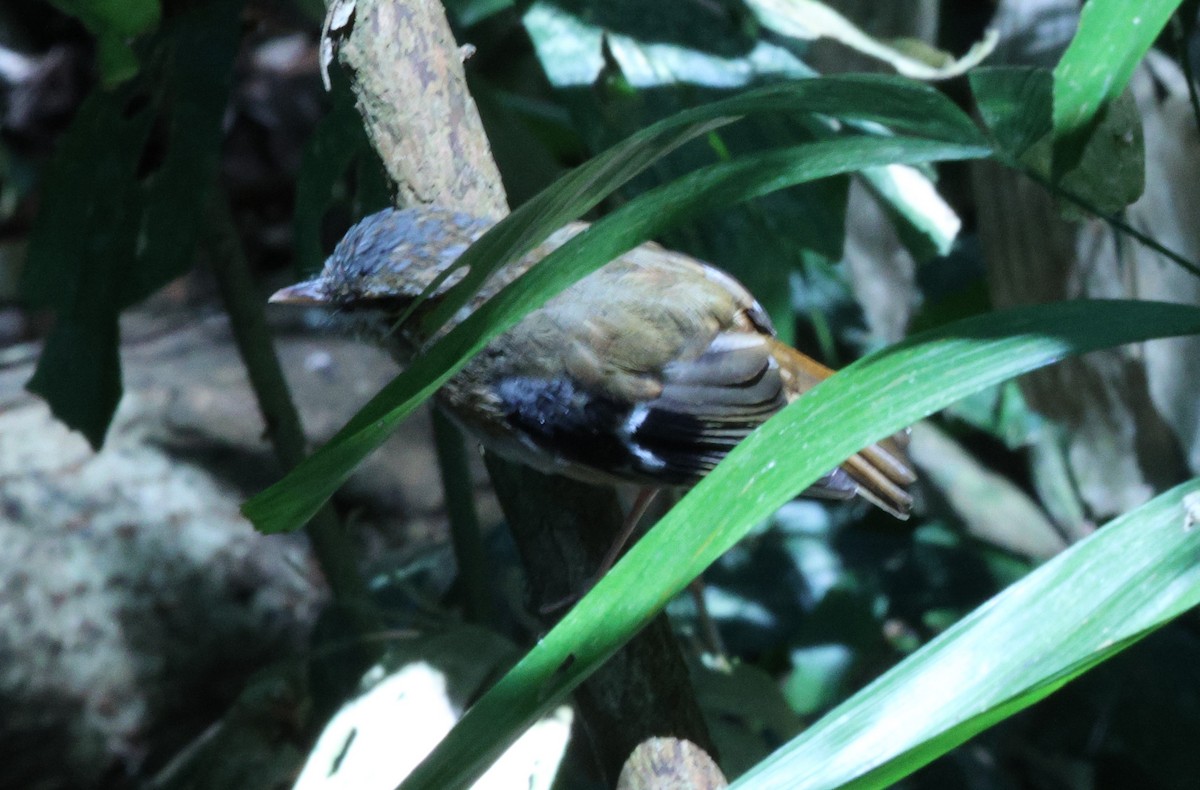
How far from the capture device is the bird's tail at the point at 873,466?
1625mm

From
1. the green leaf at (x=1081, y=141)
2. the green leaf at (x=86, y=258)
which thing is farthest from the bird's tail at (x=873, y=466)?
the green leaf at (x=86, y=258)

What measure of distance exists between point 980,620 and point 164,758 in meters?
2.55

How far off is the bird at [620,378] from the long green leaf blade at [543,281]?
23.6 inches

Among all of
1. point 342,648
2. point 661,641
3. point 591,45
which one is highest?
point 591,45

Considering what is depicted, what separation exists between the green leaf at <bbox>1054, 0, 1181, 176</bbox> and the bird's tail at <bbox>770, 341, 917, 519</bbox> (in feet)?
2.23

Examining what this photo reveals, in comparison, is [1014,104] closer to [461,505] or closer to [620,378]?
[620,378]

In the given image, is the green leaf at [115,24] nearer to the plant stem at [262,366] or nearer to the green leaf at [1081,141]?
the plant stem at [262,366]

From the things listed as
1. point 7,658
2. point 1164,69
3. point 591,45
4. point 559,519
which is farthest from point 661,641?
point 7,658

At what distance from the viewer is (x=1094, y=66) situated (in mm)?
976

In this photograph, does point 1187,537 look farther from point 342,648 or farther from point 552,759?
point 342,648

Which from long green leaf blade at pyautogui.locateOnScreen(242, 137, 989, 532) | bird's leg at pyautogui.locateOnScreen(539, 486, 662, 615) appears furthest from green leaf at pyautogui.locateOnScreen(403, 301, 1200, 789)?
bird's leg at pyautogui.locateOnScreen(539, 486, 662, 615)

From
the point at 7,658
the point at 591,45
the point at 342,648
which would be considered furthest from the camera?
the point at 7,658

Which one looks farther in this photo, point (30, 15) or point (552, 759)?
point (30, 15)

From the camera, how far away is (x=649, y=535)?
85 centimetres
